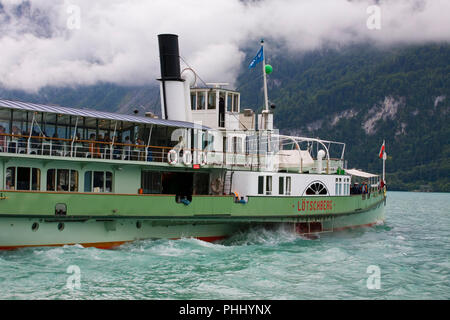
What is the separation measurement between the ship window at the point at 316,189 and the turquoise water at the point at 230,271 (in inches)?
130

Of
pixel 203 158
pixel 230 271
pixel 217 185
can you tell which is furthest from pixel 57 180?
pixel 230 271

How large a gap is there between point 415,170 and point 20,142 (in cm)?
17966

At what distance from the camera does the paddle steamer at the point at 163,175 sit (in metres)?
18.9

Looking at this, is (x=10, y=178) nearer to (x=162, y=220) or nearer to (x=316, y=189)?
(x=162, y=220)

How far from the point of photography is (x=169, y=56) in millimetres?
25562

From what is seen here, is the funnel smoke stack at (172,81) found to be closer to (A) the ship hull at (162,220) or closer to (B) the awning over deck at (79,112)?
(B) the awning over deck at (79,112)

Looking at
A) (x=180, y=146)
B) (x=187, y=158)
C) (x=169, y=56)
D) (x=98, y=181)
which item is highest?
(x=169, y=56)

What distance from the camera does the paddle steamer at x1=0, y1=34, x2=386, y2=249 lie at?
1889cm

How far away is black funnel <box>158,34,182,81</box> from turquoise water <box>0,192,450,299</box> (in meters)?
8.81

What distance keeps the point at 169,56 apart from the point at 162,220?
354 inches

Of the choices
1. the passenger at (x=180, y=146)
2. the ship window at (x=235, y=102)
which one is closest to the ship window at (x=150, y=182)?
the passenger at (x=180, y=146)

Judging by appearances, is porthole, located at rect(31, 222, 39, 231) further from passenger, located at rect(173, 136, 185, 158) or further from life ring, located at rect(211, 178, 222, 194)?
life ring, located at rect(211, 178, 222, 194)

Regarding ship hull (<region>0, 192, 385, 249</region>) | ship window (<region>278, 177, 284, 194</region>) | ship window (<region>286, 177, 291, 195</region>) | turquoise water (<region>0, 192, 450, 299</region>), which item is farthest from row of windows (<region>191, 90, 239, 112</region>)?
turquoise water (<region>0, 192, 450, 299</region>)
